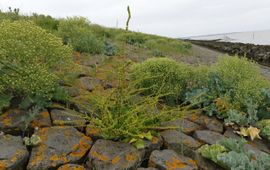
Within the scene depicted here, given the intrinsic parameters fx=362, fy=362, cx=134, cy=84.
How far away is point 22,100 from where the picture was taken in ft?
12.2

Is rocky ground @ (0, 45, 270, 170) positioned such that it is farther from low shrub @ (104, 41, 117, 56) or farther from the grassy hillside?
low shrub @ (104, 41, 117, 56)

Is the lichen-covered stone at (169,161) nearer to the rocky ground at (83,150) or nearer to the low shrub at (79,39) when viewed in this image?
the rocky ground at (83,150)

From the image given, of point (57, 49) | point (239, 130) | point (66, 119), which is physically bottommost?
point (239, 130)

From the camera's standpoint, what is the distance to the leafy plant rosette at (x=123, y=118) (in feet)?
11.3

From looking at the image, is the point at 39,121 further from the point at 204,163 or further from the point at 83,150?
the point at 204,163

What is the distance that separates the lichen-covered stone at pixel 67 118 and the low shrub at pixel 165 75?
115 centimetres

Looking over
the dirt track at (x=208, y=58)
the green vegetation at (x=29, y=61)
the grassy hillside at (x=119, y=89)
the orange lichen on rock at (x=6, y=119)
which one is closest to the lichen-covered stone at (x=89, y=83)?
the grassy hillside at (x=119, y=89)

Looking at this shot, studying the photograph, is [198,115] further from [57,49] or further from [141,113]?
[57,49]

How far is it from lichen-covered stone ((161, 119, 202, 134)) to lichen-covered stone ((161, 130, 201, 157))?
0.48 feet

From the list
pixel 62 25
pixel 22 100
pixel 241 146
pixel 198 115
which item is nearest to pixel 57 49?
pixel 22 100

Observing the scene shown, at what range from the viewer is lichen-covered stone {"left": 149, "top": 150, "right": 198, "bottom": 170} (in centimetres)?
327

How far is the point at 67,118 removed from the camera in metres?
3.74

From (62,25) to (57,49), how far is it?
2.69 m

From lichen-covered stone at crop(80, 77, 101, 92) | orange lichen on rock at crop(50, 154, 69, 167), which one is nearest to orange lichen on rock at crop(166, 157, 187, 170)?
orange lichen on rock at crop(50, 154, 69, 167)
